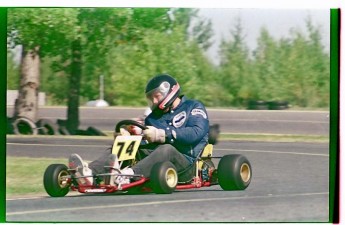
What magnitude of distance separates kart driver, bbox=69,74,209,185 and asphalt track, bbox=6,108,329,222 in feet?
0.81

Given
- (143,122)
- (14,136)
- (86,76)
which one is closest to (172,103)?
(143,122)

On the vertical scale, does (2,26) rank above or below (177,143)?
above

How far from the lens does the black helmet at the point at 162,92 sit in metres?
10.6

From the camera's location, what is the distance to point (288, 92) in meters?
11.1

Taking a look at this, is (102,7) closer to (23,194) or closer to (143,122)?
(143,122)

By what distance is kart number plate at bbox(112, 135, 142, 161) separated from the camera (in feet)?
34.3

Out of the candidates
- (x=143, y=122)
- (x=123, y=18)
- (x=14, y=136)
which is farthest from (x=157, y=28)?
(x=14, y=136)

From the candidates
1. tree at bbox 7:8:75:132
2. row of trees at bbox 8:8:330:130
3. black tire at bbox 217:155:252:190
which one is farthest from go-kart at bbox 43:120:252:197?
tree at bbox 7:8:75:132

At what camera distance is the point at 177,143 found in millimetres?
10516

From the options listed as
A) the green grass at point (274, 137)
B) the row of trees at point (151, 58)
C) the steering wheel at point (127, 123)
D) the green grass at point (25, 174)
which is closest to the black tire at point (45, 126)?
the row of trees at point (151, 58)

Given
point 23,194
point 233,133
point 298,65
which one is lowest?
point 23,194

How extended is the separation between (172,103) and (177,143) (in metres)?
0.43

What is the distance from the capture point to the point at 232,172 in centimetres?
1066

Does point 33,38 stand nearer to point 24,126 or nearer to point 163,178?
point 24,126
